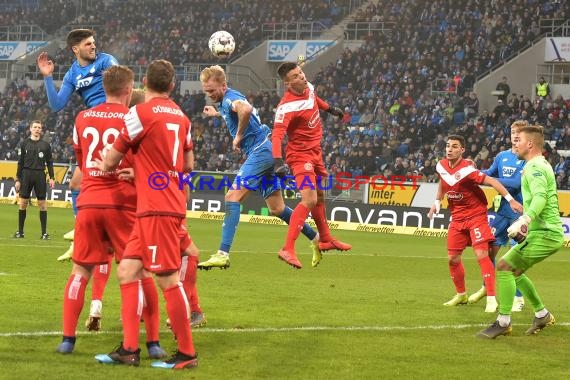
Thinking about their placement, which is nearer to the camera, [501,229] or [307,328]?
[307,328]

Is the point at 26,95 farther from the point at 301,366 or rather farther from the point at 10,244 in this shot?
the point at 301,366

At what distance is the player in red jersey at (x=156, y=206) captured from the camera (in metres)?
7.26

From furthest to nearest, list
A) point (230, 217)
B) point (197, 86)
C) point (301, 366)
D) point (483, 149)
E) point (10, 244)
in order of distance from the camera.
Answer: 1. point (197, 86)
2. point (483, 149)
3. point (10, 244)
4. point (230, 217)
5. point (301, 366)

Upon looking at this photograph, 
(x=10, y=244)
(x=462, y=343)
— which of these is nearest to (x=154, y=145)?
(x=462, y=343)

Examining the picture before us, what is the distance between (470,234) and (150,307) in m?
6.12

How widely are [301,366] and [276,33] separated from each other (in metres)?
42.2

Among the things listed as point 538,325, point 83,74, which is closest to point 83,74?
point 83,74

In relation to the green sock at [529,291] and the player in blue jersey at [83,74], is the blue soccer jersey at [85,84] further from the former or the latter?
the green sock at [529,291]

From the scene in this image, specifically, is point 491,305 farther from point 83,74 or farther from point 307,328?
point 83,74

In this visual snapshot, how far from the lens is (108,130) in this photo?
7.88 metres

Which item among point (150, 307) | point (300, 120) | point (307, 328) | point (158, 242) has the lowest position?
point (307, 328)

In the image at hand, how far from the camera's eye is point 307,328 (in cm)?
986

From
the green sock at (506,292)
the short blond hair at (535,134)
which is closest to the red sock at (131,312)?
the green sock at (506,292)

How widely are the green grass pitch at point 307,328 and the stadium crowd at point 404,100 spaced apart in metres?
16.7
